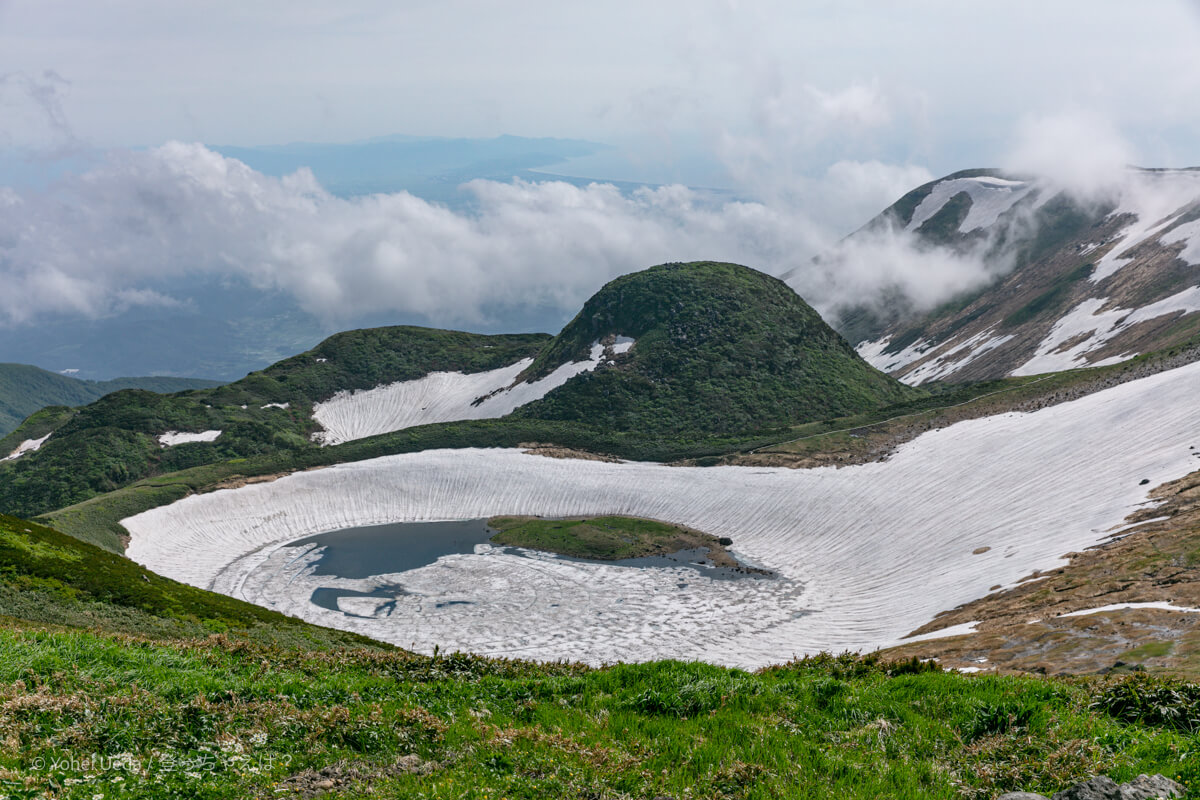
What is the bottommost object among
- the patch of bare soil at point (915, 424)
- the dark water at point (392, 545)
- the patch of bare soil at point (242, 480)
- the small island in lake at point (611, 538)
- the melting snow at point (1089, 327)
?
the small island in lake at point (611, 538)

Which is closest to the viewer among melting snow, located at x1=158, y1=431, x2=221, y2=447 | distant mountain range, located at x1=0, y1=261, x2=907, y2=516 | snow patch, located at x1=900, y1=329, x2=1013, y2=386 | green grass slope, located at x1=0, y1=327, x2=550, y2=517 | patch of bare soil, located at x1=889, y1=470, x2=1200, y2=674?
patch of bare soil, located at x1=889, y1=470, x2=1200, y2=674

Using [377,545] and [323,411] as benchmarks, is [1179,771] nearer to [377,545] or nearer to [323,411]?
[377,545]

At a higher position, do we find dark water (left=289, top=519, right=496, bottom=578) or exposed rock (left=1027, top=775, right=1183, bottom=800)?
dark water (left=289, top=519, right=496, bottom=578)

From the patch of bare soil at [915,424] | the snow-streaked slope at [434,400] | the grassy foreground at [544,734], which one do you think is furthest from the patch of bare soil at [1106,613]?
the snow-streaked slope at [434,400]

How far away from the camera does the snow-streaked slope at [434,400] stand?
406 feet

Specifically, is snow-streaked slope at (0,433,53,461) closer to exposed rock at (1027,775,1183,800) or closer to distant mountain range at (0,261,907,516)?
distant mountain range at (0,261,907,516)

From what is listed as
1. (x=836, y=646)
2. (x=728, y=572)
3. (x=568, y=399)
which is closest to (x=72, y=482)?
(x=568, y=399)

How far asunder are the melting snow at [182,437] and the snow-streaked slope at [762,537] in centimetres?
4003

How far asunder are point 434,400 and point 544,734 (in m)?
134

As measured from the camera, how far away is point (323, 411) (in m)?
138

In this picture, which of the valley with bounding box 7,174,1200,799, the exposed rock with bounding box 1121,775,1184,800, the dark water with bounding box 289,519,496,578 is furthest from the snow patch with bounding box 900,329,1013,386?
the exposed rock with bounding box 1121,775,1184,800

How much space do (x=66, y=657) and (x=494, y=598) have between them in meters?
42.8

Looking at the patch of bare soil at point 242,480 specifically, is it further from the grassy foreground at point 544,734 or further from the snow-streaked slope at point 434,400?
the grassy foreground at point 544,734

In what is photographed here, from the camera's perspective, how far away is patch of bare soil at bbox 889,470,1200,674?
1978cm
